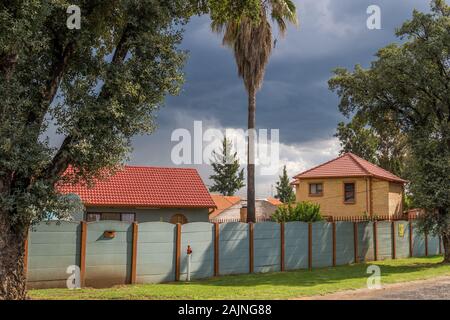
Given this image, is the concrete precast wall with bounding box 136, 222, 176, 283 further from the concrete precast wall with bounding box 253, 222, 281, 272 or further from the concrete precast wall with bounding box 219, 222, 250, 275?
the concrete precast wall with bounding box 253, 222, 281, 272

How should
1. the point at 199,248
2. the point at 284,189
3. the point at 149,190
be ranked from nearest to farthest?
the point at 199,248 → the point at 149,190 → the point at 284,189

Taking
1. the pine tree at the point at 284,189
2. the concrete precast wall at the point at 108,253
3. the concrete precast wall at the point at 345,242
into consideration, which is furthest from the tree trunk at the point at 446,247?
the pine tree at the point at 284,189

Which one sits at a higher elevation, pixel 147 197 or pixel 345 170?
pixel 345 170

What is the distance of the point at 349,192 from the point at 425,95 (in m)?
15.5

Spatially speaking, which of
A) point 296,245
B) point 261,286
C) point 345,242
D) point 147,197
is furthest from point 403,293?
point 147,197

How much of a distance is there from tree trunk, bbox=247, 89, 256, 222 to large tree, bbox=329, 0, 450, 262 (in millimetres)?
5433

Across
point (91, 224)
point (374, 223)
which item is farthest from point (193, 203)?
point (91, 224)

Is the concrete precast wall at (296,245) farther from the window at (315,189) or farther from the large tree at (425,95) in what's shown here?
the window at (315,189)

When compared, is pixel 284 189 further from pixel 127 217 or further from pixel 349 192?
pixel 127 217

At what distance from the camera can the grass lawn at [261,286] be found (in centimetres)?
1358

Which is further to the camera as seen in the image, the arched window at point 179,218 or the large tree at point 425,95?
the arched window at point 179,218

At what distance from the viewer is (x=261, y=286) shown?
15695 millimetres

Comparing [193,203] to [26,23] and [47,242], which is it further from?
[26,23]

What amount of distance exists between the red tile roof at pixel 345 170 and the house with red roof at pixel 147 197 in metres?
10.3
